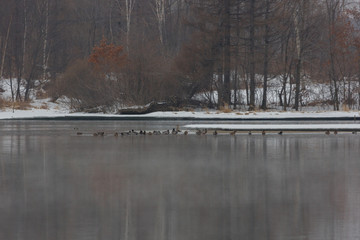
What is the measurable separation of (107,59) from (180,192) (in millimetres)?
29922

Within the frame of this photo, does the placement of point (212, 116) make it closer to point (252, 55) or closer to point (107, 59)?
point (252, 55)

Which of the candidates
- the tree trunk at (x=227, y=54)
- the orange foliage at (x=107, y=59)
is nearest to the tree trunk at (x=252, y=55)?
the tree trunk at (x=227, y=54)

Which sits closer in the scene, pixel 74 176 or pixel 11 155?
pixel 74 176

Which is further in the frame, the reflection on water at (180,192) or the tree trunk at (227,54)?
the tree trunk at (227,54)

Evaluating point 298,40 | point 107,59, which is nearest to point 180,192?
point 107,59

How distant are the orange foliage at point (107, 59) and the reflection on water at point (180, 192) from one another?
21626mm

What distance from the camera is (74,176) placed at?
11.1m

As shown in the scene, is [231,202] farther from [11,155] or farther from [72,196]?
[11,155]

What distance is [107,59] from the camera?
3853 cm

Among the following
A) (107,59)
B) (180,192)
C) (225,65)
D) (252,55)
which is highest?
(252,55)

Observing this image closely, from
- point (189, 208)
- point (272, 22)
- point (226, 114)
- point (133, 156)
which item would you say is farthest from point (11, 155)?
point (272, 22)

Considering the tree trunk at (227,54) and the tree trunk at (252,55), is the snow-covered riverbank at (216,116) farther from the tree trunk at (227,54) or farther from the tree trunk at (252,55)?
the tree trunk at (252,55)

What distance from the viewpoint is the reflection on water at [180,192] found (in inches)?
271

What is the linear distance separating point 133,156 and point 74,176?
3604 millimetres
